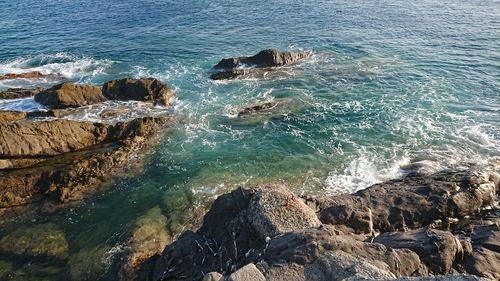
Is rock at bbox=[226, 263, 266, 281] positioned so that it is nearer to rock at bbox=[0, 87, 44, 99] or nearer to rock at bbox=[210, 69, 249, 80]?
rock at bbox=[210, 69, 249, 80]

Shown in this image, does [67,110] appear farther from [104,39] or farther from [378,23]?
[378,23]

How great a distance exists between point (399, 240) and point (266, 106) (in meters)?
19.9

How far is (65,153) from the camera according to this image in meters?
26.5

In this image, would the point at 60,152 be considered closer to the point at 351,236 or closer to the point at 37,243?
the point at 37,243

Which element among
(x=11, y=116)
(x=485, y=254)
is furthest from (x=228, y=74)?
(x=485, y=254)

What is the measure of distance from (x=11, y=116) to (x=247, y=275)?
27005 millimetres

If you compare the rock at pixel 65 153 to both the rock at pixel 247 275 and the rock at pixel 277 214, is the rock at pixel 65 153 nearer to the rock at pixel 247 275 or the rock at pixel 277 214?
the rock at pixel 277 214

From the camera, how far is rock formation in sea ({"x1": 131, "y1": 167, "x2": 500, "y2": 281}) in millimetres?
11906

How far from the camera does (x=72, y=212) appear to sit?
22.0m

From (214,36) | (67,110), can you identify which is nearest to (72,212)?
(67,110)

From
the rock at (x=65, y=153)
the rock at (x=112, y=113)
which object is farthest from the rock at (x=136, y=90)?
the rock at (x=65, y=153)

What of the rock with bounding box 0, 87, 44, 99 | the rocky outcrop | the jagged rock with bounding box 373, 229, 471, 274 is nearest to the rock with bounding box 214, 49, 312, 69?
the rock with bounding box 0, 87, 44, 99

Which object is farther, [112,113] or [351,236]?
[112,113]

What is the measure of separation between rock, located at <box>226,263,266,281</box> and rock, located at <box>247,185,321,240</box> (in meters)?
2.73
